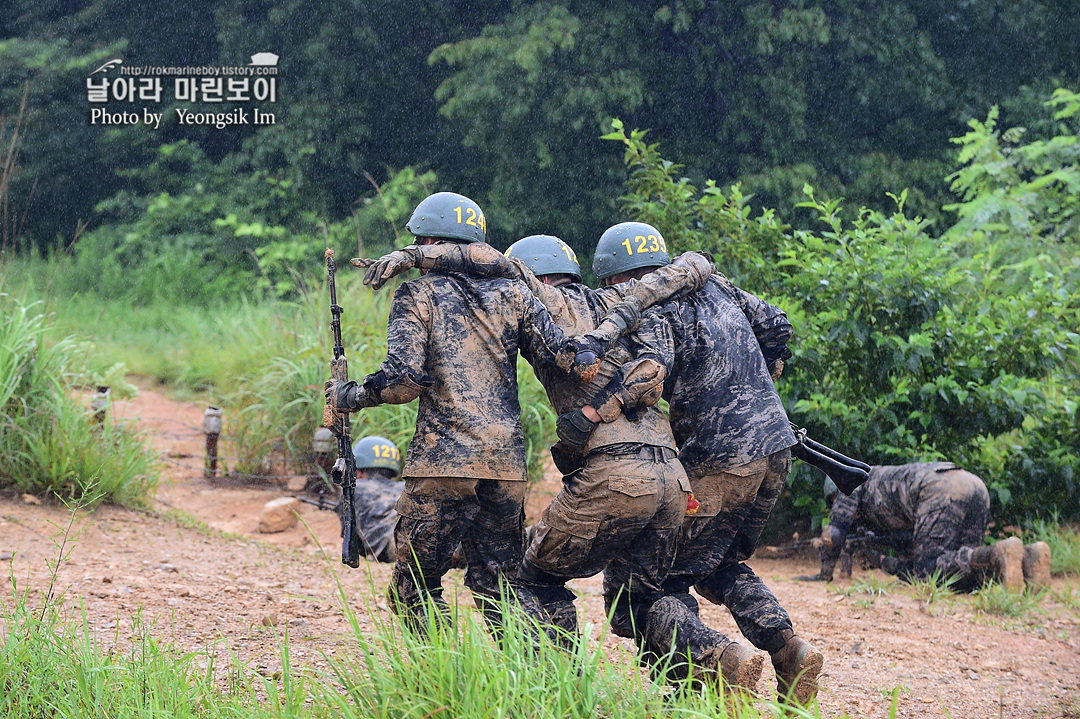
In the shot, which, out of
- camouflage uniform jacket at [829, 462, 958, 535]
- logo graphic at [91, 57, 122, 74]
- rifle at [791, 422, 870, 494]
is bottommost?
camouflage uniform jacket at [829, 462, 958, 535]

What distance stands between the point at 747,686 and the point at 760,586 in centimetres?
52

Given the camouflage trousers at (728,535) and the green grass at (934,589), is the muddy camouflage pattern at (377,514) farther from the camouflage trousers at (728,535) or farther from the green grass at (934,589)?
the green grass at (934,589)

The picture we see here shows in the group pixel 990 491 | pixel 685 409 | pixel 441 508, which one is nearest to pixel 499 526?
pixel 441 508

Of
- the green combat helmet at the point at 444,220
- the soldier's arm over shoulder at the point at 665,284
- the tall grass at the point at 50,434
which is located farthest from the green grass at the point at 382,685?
the tall grass at the point at 50,434

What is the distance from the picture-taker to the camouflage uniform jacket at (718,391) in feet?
13.0

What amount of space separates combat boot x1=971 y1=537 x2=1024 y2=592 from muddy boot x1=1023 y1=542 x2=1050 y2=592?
6cm

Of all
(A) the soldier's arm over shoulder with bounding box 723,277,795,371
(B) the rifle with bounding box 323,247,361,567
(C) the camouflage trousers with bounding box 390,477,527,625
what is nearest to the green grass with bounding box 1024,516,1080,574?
(A) the soldier's arm over shoulder with bounding box 723,277,795,371

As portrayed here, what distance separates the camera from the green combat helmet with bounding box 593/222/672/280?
4273mm

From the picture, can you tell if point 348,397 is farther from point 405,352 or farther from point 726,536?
point 726,536

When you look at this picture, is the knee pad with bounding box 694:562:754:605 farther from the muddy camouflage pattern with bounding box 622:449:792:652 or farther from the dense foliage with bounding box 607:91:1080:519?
the dense foliage with bounding box 607:91:1080:519

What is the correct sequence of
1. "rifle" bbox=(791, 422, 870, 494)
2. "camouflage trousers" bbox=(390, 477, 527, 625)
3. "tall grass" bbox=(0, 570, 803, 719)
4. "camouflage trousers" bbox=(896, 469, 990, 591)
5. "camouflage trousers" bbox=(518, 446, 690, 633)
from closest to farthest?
"tall grass" bbox=(0, 570, 803, 719) < "camouflage trousers" bbox=(518, 446, 690, 633) < "camouflage trousers" bbox=(390, 477, 527, 625) < "rifle" bbox=(791, 422, 870, 494) < "camouflage trousers" bbox=(896, 469, 990, 591)

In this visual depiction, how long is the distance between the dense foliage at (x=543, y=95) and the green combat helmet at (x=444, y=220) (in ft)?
31.7

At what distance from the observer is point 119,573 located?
5.13 m

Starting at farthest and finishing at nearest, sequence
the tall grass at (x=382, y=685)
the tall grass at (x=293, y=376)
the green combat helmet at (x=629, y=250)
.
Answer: the tall grass at (x=293, y=376)
the green combat helmet at (x=629, y=250)
the tall grass at (x=382, y=685)
